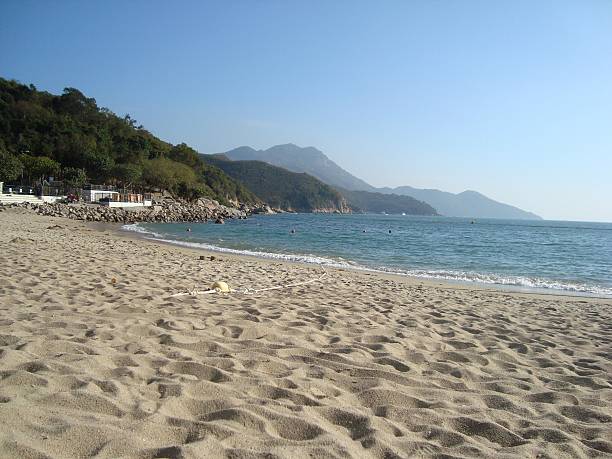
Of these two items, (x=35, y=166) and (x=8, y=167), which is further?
(x=35, y=166)

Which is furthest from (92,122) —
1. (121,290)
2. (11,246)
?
(121,290)

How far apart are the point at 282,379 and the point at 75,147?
7695 centimetres

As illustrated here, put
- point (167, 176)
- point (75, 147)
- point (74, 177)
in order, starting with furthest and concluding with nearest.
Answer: point (167, 176) → point (75, 147) → point (74, 177)

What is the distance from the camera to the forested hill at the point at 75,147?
60.4 m

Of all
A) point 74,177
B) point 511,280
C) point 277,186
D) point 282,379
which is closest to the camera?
point 282,379

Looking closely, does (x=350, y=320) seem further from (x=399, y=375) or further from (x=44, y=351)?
(x=44, y=351)

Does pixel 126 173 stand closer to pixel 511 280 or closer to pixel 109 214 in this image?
pixel 109 214

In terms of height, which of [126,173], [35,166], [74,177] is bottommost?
[74,177]

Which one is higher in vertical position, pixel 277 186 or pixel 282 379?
pixel 277 186

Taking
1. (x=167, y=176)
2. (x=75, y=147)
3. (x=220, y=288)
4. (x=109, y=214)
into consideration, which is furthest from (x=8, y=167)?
(x=220, y=288)

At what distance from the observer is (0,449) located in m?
2.12

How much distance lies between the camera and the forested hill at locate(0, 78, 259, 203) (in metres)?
60.4

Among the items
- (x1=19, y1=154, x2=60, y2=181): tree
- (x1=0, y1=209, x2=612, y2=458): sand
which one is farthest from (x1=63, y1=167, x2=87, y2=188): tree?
(x1=0, y1=209, x2=612, y2=458): sand

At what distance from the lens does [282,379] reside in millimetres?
3441
